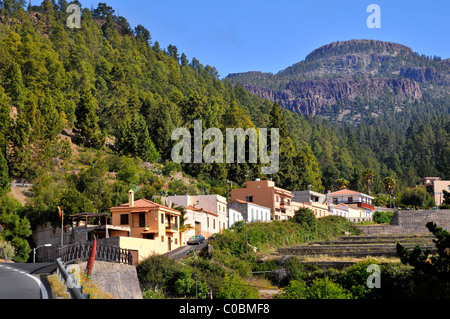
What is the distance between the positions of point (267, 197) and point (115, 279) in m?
46.6

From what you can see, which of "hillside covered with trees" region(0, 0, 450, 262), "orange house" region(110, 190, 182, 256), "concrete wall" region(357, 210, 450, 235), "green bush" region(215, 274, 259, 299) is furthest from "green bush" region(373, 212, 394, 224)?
"green bush" region(215, 274, 259, 299)

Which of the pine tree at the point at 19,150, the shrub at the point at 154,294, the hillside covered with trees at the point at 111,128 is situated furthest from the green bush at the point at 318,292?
the pine tree at the point at 19,150

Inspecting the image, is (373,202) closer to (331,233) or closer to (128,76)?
(331,233)

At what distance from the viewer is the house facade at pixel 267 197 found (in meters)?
70.2

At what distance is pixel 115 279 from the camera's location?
81.9 ft

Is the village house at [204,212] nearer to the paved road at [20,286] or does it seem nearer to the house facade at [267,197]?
the house facade at [267,197]

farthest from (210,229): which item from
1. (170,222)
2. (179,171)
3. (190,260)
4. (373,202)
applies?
(373,202)

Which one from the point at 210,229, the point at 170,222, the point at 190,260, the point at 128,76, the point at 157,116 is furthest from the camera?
the point at 128,76

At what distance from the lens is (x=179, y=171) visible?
82125 millimetres

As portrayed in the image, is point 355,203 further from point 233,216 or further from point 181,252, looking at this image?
point 181,252

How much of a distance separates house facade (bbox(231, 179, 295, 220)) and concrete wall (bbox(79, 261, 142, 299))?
4333 cm

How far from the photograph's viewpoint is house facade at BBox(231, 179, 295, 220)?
70250 millimetres
